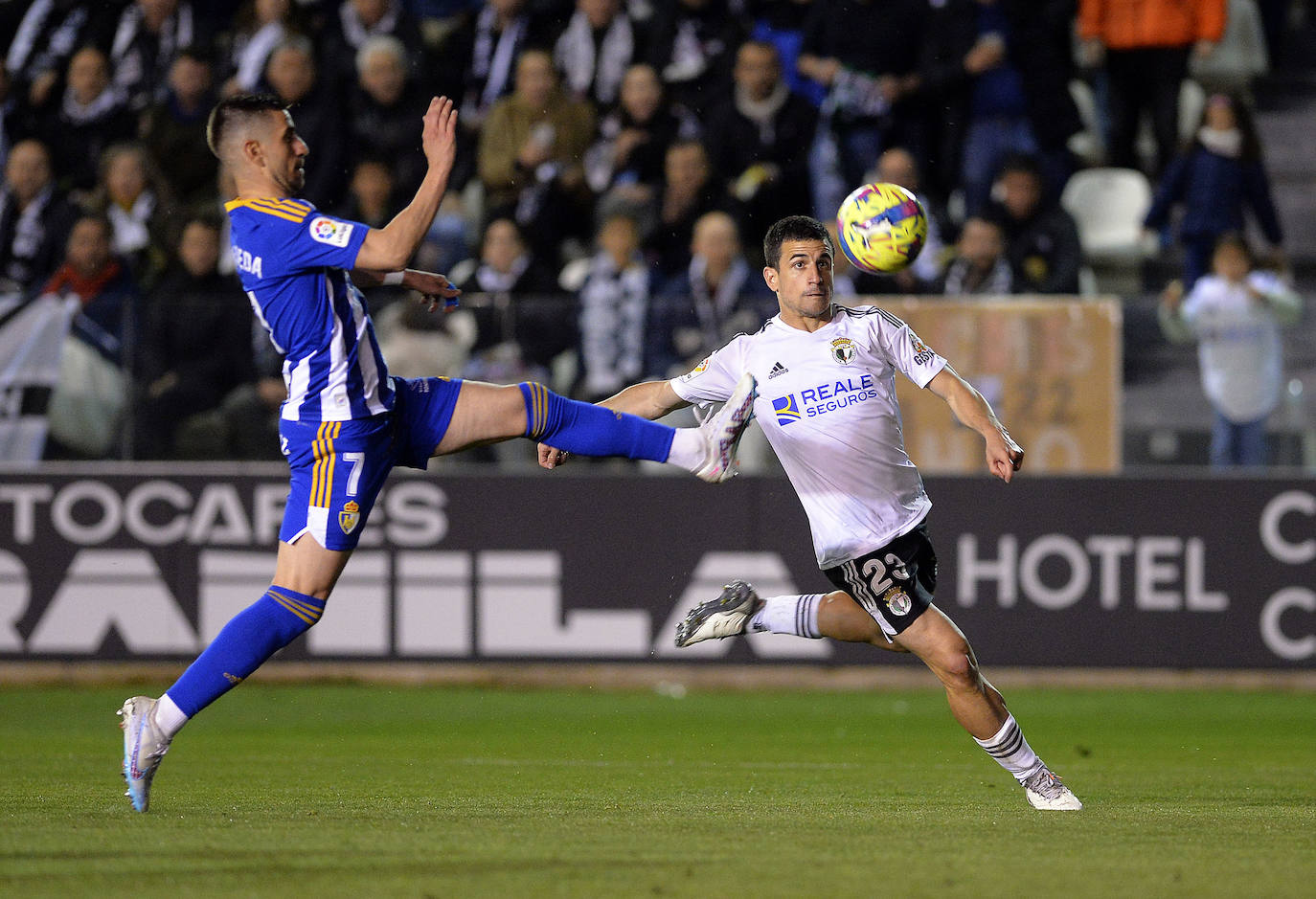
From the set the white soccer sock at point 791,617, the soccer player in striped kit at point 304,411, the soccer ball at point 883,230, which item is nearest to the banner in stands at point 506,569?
the white soccer sock at point 791,617

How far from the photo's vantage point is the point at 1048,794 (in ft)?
22.2

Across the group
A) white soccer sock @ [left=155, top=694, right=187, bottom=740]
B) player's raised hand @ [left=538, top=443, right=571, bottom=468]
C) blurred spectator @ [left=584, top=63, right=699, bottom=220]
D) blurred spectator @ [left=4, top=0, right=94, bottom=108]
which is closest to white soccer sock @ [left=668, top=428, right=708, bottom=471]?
player's raised hand @ [left=538, top=443, right=571, bottom=468]

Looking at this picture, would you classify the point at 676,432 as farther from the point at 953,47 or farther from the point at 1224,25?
the point at 1224,25

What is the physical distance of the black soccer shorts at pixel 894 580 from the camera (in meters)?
6.83

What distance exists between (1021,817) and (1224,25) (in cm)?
1115

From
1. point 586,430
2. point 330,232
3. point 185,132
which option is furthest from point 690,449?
point 185,132

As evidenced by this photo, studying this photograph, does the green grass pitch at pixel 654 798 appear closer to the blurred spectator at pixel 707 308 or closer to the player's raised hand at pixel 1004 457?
the player's raised hand at pixel 1004 457

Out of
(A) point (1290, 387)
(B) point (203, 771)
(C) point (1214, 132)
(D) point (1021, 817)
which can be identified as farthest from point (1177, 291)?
(B) point (203, 771)

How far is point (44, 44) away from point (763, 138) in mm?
6721

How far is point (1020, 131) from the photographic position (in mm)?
14672

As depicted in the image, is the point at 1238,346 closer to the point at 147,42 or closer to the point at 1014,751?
the point at 1014,751

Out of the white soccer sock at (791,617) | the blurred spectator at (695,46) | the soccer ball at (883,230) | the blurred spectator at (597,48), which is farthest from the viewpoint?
the blurred spectator at (597,48)

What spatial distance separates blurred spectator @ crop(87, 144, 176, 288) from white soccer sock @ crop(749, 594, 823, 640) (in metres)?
7.53

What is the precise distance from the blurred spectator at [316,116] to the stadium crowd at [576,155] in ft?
0.08
